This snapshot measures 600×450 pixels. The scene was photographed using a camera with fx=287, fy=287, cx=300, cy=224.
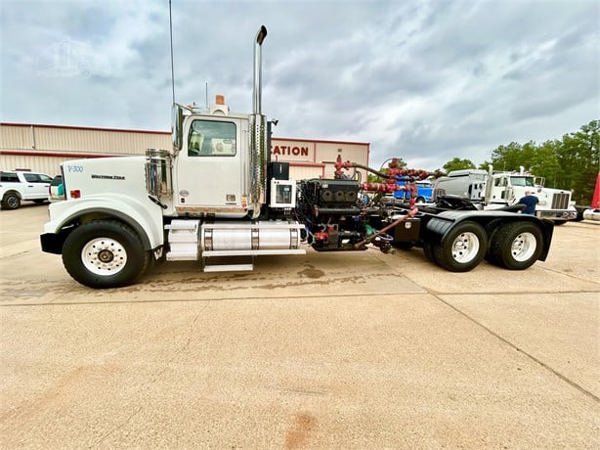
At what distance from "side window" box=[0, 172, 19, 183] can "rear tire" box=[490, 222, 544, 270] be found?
20.3 m

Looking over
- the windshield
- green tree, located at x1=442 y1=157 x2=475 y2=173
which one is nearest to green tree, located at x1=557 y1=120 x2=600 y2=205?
green tree, located at x1=442 y1=157 x2=475 y2=173

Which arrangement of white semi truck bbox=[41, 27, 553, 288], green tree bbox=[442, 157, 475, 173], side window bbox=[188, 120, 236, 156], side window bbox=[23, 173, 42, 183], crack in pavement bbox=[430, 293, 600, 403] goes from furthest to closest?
green tree bbox=[442, 157, 475, 173]
side window bbox=[23, 173, 42, 183]
side window bbox=[188, 120, 236, 156]
white semi truck bbox=[41, 27, 553, 288]
crack in pavement bbox=[430, 293, 600, 403]

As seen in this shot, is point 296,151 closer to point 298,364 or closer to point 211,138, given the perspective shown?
point 211,138

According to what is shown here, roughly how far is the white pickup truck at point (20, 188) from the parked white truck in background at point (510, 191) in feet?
65.1

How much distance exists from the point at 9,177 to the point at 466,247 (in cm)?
2008

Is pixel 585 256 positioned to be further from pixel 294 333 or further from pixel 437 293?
pixel 294 333

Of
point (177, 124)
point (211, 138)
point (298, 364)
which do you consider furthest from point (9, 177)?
point (298, 364)

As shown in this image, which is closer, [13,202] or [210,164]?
[210,164]

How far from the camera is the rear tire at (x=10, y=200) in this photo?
13836 millimetres

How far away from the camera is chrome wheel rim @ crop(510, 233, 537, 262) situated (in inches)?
216

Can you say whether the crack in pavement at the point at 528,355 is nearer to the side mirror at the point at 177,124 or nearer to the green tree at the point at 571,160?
the side mirror at the point at 177,124

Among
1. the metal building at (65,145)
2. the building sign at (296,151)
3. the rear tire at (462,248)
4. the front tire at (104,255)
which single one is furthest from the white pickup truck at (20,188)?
the rear tire at (462,248)

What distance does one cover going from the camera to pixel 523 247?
5.61 meters

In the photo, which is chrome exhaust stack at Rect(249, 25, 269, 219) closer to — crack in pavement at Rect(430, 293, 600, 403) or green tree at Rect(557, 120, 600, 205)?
crack in pavement at Rect(430, 293, 600, 403)
